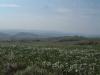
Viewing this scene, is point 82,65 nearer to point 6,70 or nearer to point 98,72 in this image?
point 98,72

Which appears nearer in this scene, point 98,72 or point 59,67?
point 98,72

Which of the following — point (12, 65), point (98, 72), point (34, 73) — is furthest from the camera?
point (12, 65)

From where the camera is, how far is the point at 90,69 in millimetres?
16297

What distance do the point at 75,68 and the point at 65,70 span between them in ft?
2.51

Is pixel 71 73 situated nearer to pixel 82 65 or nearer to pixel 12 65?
pixel 82 65

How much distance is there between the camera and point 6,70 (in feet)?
51.8

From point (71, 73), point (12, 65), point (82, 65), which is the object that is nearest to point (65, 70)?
point (71, 73)

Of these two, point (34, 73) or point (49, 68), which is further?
point (49, 68)

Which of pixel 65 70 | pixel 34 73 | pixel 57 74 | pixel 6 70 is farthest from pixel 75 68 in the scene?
pixel 6 70

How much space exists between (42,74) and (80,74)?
213 cm

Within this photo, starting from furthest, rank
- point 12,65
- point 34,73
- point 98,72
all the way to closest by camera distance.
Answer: point 12,65
point 98,72
point 34,73

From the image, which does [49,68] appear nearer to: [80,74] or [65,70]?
[65,70]

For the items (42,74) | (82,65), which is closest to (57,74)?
(42,74)

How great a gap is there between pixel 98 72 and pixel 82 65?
2.00m
